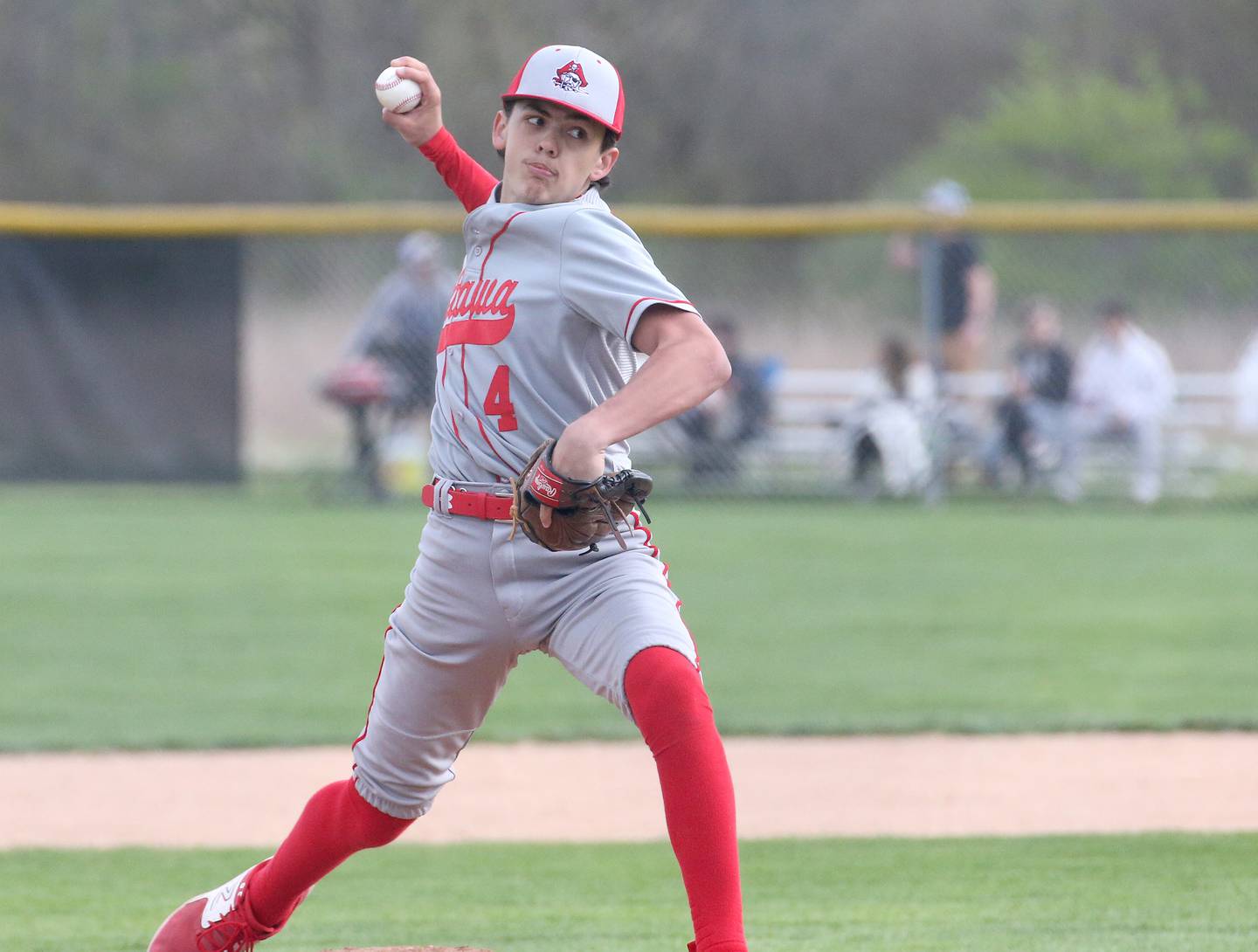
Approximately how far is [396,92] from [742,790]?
8.99 ft

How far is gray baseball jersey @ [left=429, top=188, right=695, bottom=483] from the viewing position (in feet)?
9.52

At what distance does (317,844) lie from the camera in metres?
3.19

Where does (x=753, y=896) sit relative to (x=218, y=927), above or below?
below

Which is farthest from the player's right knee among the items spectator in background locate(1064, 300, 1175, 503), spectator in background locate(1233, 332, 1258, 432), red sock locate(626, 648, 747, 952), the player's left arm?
spectator in background locate(1233, 332, 1258, 432)

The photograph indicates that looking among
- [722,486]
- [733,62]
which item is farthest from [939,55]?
[722,486]

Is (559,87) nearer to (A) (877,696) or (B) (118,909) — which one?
(B) (118,909)

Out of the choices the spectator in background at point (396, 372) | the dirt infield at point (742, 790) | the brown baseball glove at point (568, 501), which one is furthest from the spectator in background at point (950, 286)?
the brown baseball glove at point (568, 501)

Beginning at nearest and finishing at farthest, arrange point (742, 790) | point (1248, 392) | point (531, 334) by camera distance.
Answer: point (531, 334), point (742, 790), point (1248, 392)

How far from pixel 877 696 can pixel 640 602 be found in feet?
13.0

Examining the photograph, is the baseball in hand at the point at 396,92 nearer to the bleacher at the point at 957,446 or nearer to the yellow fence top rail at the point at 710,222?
the yellow fence top rail at the point at 710,222

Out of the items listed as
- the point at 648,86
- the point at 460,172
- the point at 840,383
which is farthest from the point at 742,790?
the point at 648,86

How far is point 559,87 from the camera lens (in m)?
2.97

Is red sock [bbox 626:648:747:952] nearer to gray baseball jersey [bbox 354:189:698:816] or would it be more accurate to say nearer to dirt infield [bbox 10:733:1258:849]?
gray baseball jersey [bbox 354:189:698:816]

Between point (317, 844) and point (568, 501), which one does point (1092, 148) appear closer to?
point (317, 844)
